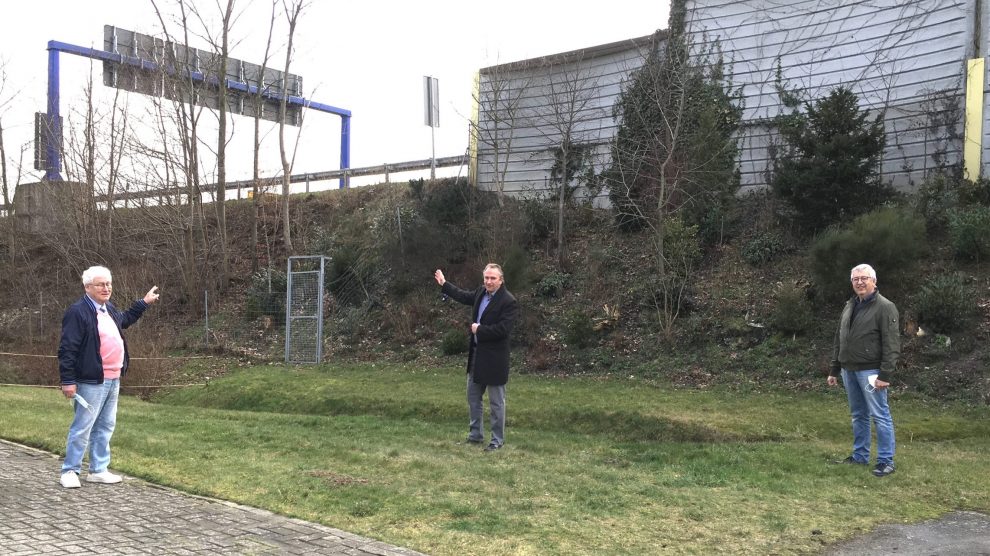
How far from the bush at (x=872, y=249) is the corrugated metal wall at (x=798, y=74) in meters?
3.83

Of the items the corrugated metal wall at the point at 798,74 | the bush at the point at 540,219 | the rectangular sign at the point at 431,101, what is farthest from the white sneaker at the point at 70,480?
the rectangular sign at the point at 431,101

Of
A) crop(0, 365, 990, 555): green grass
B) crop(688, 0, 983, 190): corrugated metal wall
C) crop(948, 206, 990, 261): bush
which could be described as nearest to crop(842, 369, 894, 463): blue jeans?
crop(0, 365, 990, 555): green grass

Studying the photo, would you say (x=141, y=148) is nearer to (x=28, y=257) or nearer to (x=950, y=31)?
(x=28, y=257)

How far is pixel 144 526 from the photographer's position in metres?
5.13

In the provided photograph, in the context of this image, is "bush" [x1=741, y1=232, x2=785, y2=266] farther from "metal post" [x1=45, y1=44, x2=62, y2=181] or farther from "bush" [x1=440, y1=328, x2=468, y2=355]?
"metal post" [x1=45, y1=44, x2=62, y2=181]

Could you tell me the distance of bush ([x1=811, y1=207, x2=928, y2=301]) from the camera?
1244 centimetres

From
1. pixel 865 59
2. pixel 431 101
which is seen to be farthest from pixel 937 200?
pixel 431 101

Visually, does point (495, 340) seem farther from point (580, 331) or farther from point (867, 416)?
point (580, 331)

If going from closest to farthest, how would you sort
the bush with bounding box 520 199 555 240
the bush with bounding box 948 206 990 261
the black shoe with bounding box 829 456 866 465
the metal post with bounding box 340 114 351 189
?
the black shoe with bounding box 829 456 866 465
the bush with bounding box 948 206 990 261
the bush with bounding box 520 199 555 240
the metal post with bounding box 340 114 351 189

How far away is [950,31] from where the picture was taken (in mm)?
15820

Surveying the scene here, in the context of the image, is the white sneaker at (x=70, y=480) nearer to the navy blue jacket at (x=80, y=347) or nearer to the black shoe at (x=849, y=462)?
the navy blue jacket at (x=80, y=347)

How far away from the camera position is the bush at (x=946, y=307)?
1177 cm

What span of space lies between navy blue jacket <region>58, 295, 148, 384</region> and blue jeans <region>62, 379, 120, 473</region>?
11 centimetres

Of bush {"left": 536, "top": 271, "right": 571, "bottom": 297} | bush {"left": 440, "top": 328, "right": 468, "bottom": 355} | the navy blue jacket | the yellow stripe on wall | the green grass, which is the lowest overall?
the green grass
